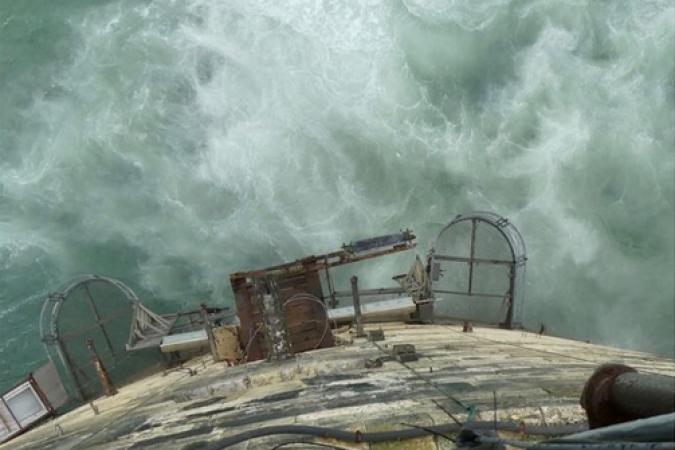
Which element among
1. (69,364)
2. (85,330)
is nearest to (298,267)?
(85,330)

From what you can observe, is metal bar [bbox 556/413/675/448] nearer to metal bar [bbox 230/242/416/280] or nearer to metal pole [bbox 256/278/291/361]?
metal pole [bbox 256/278/291/361]

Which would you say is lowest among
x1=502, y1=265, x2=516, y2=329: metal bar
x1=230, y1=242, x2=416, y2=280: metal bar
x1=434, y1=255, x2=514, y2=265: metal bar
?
x1=502, y1=265, x2=516, y2=329: metal bar

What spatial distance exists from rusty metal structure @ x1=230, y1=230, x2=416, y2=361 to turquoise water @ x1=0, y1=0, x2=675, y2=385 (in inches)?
368

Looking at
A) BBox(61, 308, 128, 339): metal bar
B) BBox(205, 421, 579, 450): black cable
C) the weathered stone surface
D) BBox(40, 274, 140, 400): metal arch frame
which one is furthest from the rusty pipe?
BBox(61, 308, 128, 339): metal bar

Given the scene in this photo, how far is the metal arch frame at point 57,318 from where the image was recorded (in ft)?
44.7

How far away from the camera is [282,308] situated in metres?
10.5

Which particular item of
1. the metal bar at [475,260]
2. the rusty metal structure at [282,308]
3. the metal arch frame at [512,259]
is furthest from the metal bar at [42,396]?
the metal bar at [475,260]

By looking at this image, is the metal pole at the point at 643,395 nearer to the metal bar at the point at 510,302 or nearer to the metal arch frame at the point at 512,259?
the metal arch frame at the point at 512,259

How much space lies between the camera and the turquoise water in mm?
20547

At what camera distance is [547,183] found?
71.9 feet

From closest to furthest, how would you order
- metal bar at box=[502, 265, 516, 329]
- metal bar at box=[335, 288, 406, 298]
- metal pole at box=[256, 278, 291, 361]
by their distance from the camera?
metal pole at box=[256, 278, 291, 361]
metal bar at box=[502, 265, 516, 329]
metal bar at box=[335, 288, 406, 298]

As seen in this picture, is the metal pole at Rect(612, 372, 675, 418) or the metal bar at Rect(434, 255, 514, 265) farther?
the metal bar at Rect(434, 255, 514, 265)

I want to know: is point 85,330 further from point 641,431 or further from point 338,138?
point 641,431

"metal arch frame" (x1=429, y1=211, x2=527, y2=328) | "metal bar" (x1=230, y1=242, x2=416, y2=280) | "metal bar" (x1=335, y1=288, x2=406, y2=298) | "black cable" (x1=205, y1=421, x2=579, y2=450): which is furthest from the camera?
"metal bar" (x1=335, y1=288, x2=406, y2=298)
